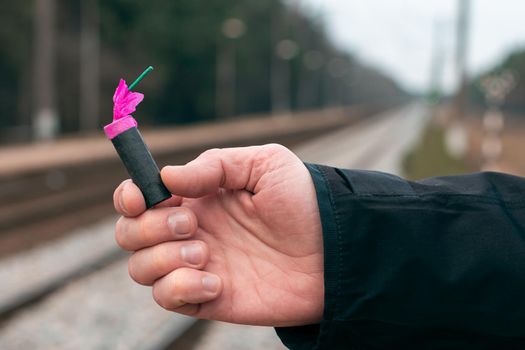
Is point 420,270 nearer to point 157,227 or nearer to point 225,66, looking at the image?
point 157,227

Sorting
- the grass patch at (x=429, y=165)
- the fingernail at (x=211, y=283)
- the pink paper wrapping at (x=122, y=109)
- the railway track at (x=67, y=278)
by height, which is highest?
the pink paper wrapping at (x=122, y=109)

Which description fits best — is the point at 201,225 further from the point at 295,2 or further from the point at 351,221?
the point at 295,2

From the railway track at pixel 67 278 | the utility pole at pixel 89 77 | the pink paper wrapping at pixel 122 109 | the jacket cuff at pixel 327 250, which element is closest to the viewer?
the pink paper wrapping at pixel 122 109

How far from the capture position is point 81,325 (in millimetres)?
7219

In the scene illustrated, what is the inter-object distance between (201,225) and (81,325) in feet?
17.2

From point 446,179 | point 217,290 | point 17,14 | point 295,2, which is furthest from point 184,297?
point 295,2

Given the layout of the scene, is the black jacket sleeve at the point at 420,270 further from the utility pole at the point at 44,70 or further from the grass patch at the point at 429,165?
the utility pole at the point at 44,70

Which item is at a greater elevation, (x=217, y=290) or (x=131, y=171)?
(x=131, y=171)

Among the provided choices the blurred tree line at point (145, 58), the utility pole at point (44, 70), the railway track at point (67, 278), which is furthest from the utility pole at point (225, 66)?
the railway track at point (67, 278)

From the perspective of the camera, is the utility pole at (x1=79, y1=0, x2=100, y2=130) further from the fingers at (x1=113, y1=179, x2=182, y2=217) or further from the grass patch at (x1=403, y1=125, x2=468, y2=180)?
the fingers at (x1=113, y1=179, x2=182, y2=217)

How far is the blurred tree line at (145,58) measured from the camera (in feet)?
126

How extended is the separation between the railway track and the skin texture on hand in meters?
4.33

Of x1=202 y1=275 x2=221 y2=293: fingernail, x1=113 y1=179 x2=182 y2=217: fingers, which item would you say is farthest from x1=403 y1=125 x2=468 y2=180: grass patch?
x1=113 y1=179 x2=182 y2=217: fingers

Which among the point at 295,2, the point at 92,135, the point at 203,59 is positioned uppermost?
the point at 295,2
